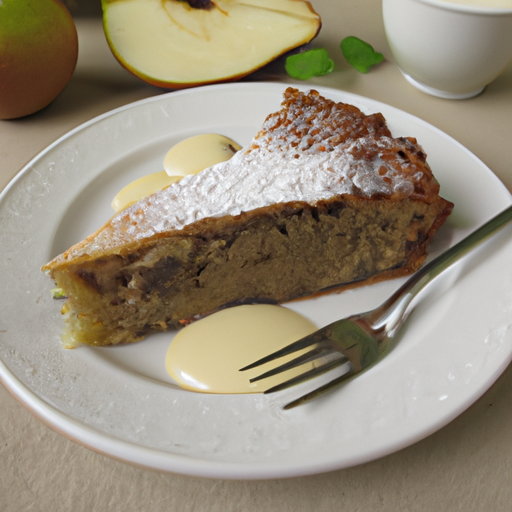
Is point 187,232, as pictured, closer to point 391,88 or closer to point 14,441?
point 14,441

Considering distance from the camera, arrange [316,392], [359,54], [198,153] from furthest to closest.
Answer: [359,54] → [198,153] → [316,392]

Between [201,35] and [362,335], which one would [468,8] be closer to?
[201,35]

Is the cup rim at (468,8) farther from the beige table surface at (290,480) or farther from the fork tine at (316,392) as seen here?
the fork tine at (316,392)

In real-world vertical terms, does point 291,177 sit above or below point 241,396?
above

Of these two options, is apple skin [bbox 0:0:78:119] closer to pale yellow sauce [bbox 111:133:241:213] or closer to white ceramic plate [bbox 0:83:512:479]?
white ceramic plate [bbox 0:83:512:479]

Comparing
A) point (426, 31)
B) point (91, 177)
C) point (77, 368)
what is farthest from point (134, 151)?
point (426, 31)

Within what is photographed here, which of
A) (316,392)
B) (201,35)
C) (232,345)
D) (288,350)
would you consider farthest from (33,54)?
(316,392)

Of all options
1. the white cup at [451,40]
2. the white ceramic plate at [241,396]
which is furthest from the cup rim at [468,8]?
the white ceramic plate at [241,396]
